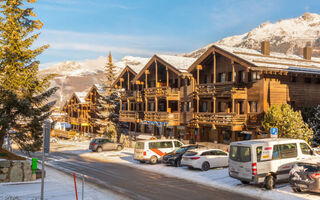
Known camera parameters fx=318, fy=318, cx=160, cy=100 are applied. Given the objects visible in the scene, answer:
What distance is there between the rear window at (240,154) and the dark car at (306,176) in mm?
2346

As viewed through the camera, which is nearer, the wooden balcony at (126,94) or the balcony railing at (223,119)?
the balcony railing at (223,119)

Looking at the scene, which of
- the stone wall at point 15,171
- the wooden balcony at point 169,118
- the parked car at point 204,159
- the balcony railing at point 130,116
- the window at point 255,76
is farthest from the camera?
the balcony railing at point 130,116

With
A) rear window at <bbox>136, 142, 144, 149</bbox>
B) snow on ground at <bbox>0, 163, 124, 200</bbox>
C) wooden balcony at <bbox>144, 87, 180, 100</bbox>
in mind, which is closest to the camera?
snow on ground at <bbox>0, 163, 124, 200</bbox>

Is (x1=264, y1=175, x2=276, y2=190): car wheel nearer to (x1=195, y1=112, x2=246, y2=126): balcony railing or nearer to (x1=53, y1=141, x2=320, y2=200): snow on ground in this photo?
(x1=53, y1=141, x2=320, y2=200): snow on ground

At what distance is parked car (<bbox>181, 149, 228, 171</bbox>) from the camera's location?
75.8 feet

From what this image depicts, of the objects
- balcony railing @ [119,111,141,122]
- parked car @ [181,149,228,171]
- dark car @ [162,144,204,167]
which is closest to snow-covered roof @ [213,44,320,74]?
parked car @ [181,149,228,171]

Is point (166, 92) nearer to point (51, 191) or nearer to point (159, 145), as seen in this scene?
point (159, 145)

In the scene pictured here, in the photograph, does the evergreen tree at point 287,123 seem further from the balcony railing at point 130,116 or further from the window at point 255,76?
the balcony railing at point 130,116

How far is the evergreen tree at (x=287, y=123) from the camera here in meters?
25.5

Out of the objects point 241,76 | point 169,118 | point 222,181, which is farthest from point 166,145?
point 241,76

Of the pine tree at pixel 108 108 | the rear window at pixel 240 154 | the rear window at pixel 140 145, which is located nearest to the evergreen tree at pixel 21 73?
the rear window at pixel 140 145

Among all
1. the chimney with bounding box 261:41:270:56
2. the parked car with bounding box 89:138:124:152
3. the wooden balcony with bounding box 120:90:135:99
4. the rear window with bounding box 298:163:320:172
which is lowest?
the parked car with bounding box 89:138:124:152

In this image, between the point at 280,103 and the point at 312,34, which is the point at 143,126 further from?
the point at 312,34

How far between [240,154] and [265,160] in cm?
138
